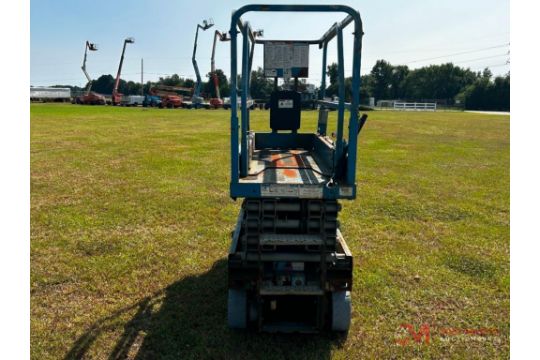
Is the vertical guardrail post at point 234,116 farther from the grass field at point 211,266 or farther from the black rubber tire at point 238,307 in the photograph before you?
the grass field at point 211,266

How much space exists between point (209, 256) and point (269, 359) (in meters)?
2.39

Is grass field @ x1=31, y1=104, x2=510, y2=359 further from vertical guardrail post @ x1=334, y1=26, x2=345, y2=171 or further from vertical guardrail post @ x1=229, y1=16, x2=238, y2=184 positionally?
vertical guardrail post @ x1=334, y1=26, x2=345, y2=171

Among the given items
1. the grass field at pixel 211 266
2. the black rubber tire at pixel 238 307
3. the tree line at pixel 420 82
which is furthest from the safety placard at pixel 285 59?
the tree line at pixel 420 82

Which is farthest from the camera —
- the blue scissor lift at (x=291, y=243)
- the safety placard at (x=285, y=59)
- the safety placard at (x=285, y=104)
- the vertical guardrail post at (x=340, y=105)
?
the safety placard at (x=285, y=104)

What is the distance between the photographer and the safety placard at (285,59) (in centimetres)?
582

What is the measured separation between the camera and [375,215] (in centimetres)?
781

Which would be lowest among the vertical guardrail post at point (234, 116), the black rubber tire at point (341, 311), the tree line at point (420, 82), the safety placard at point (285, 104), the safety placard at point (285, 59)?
the black rubber tire at point (341, 311)

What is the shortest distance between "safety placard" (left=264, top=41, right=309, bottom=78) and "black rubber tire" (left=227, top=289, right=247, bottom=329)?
A: 10.9ft

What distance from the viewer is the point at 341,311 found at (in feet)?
13.1

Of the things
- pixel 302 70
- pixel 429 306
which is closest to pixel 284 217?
pixel 429 306

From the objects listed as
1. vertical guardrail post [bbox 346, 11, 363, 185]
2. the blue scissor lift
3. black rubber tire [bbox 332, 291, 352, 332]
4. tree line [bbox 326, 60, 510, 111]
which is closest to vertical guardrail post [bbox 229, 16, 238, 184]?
the blue scissor lift

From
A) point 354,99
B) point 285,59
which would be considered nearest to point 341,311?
point 354,99

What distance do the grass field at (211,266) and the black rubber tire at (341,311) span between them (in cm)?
14

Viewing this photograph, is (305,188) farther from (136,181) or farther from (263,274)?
(136,181)
